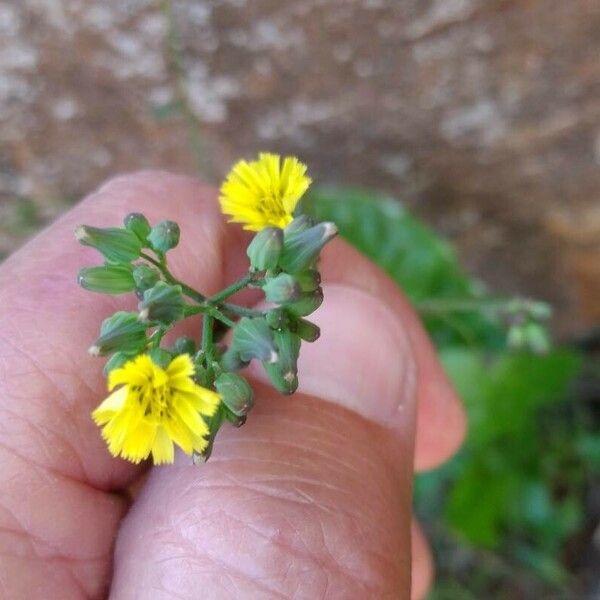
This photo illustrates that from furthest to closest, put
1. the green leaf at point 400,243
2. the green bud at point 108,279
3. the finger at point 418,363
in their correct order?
the green leaf at point 400,243 < the finger at point 418,363 < the green bud at point 108,279

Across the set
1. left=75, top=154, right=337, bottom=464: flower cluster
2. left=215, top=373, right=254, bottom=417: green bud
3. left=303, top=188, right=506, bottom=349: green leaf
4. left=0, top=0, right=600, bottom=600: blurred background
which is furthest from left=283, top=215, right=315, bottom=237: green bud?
left=303, top=188, right=506, bottom=349: green leaf

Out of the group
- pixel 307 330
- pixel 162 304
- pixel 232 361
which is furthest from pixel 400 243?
pixel 162 304

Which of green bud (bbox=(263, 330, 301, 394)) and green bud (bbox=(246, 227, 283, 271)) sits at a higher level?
green bud (bbox=(246, 227, 283, 271))

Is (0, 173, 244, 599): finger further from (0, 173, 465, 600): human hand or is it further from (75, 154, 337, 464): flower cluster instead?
(75, 154, 337, 464): flower cluster

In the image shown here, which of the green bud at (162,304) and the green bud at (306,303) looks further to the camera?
the green bud at (306,303)

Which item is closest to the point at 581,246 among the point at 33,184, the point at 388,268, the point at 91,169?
the point at 388,268

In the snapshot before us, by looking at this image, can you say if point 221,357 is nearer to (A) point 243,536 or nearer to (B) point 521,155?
(A) point 243,536

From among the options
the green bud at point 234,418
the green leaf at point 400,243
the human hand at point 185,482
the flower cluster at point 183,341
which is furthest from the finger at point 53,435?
the green leaf at point 400,243

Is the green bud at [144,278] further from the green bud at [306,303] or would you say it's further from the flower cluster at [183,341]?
the green bud at [306,303]

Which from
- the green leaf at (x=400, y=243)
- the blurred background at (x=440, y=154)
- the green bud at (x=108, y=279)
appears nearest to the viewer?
the green bud at (x=108, y=279)
